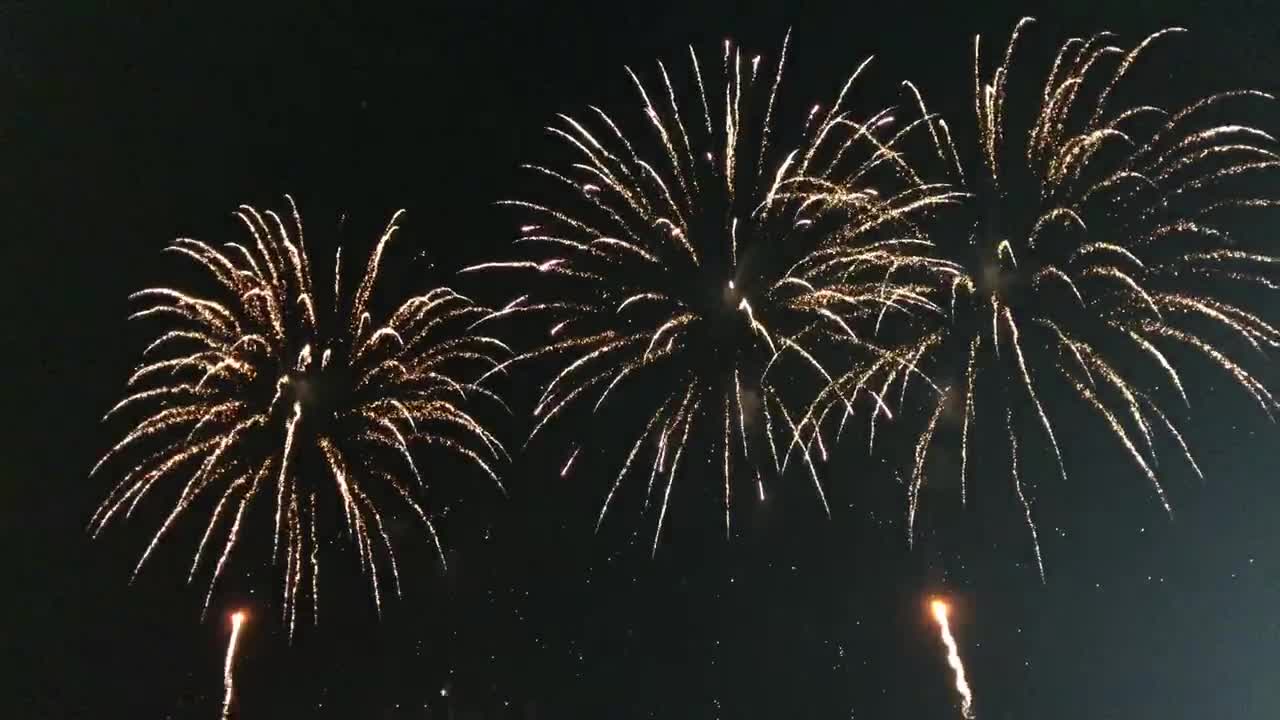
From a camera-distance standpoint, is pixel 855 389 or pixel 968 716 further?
pixel 968 716

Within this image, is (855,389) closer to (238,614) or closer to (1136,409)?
(1136,409)

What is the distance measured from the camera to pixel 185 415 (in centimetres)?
2164

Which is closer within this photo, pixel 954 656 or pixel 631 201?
pixel 631 201

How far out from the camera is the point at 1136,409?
62.5 ft

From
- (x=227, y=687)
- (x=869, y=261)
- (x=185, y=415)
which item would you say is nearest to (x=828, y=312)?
(x=869, y=261)

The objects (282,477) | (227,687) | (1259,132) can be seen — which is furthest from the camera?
(227,687)

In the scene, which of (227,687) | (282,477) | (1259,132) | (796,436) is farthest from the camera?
(227,687)

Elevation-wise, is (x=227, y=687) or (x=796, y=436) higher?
(x=796, y=436)

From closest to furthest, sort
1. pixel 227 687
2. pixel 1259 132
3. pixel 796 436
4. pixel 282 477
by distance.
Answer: pixel 1259 132 → pixel 796 436 → pixel 282 477 → pixel 227 687

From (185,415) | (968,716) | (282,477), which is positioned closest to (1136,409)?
(968,716)

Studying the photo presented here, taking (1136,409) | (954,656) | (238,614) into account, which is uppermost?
(1136,409)

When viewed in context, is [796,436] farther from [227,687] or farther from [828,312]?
[227,687]

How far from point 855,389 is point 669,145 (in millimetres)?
5100

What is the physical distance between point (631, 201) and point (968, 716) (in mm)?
11697
